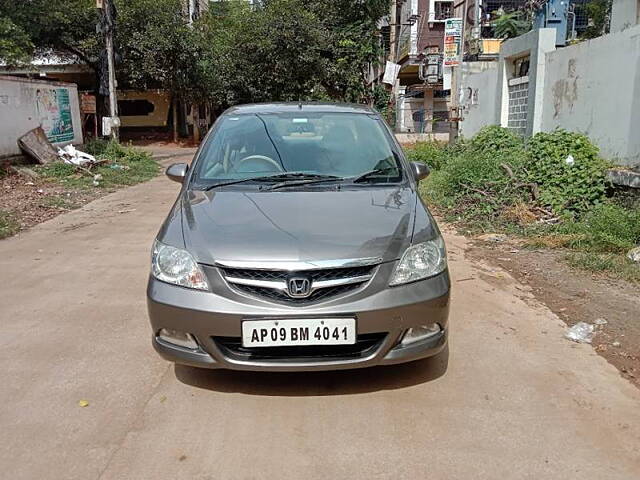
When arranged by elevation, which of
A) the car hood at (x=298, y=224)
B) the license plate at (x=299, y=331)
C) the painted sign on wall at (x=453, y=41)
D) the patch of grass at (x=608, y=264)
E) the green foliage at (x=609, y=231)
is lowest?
the patch of grass at (x=608, y=264)

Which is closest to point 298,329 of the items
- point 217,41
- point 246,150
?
point 246,150

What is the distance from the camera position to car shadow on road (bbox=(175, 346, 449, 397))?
10.3 ft

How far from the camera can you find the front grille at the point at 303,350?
2.82 meters

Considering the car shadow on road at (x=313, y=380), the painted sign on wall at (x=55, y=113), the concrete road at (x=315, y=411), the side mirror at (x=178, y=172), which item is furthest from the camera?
the painted sign on wall at (x=55, y=113)

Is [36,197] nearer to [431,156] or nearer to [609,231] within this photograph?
[431,156]

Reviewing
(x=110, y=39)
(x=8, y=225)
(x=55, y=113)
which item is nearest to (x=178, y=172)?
(x=8, y=225)

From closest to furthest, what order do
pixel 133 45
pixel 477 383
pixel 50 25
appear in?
pixel 477 383
pixel 50 25
pixel 133 45

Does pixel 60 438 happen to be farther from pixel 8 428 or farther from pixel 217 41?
pixel 217 41

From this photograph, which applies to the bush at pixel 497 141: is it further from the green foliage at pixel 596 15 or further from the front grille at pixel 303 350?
the green foliage at pixel 596 15

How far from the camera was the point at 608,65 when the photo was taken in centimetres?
739

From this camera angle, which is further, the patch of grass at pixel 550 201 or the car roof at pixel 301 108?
the patch of grass at pixel 550 201

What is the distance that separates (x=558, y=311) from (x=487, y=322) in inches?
25.9

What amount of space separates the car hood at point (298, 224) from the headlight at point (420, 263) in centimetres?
6

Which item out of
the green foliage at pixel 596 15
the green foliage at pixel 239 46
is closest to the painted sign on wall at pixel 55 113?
the green foliage at pixel 239 46
